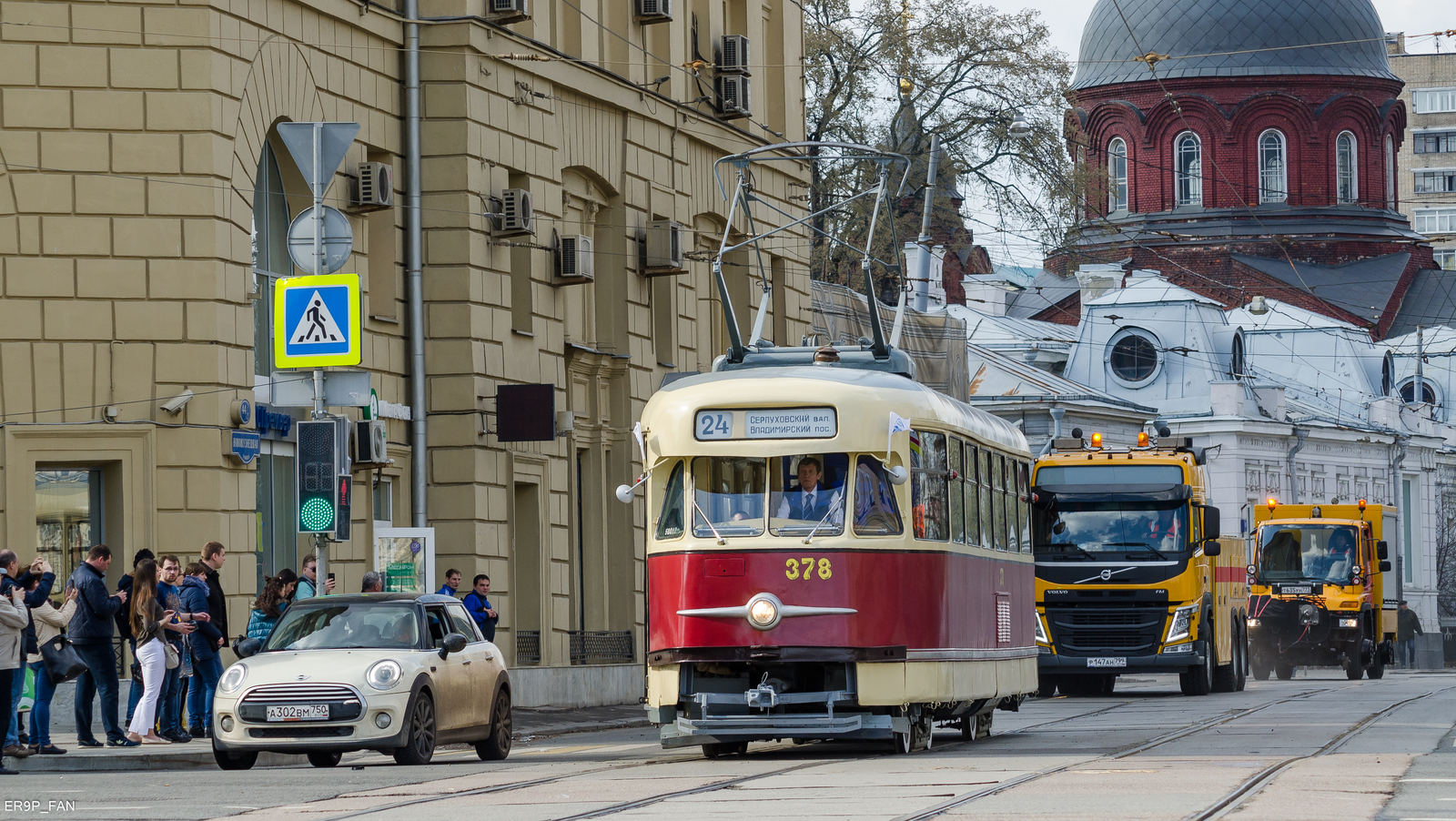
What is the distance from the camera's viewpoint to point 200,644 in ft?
63.1

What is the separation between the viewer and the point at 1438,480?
74938mm

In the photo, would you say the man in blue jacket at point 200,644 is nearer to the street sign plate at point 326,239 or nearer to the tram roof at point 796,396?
the street sign plate at point 326,239

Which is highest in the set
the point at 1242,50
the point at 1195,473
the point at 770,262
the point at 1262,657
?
the point at 1242,50

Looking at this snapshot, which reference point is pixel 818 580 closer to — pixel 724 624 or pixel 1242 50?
pixel 724 624

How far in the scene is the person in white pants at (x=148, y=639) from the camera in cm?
1848

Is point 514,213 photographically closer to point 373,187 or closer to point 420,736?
point 373,187

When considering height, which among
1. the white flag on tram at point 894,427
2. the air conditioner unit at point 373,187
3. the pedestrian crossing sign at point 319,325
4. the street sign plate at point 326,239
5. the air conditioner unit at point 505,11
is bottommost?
the white flag on tram at point 894,427

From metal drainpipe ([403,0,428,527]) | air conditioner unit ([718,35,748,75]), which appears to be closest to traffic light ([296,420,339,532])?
metal drainpipe ([403,0,428,527])

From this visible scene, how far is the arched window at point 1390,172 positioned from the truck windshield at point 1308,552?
→ 45.5m

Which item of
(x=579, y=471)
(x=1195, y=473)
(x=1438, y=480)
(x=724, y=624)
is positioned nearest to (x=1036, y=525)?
(x=1195, y=473)

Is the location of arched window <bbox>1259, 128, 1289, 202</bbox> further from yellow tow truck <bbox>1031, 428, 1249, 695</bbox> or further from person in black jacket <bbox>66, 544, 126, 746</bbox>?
person in black jacket <bbox>66, 544, 126, 746</bbox>

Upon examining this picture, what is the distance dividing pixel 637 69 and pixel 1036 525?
778 centimetres

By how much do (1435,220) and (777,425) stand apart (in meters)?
122

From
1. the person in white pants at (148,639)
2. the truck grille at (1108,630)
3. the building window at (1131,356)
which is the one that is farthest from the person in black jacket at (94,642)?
the building window at (1131,356)
